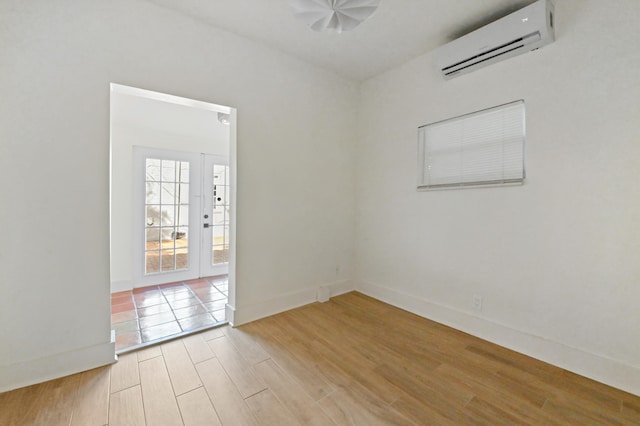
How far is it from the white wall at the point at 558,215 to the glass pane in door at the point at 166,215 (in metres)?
3.54

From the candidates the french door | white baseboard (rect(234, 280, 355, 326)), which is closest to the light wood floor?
white baseboard (rect(234, 280, 355, 326))

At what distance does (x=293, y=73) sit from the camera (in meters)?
3.00

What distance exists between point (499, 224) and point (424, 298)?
3.62 feet

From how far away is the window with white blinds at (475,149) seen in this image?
227cm

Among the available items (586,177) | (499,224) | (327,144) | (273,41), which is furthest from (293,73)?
(586,177)

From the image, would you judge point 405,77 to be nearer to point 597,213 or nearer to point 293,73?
point 293,73

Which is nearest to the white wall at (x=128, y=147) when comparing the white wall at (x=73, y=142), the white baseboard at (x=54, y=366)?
the white wall at (x=73, y=142)

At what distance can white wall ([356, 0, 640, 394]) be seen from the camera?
5.87 feet

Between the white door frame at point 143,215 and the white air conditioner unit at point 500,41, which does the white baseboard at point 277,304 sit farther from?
the white air conditioner unit at point 500,41

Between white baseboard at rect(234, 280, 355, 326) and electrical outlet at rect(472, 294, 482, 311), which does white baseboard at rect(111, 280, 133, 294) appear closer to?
white baseboard at rect(234, 280, 355, 326)

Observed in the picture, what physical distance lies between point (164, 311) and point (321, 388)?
2157 mm

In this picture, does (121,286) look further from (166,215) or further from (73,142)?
(73,142)

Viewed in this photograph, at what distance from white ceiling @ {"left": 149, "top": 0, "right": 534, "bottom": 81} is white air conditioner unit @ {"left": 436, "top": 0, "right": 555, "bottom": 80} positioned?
0.14m

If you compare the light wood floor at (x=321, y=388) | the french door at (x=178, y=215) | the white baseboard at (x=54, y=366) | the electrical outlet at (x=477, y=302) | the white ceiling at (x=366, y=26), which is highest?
the white ceiling at (x=366, y=26)
